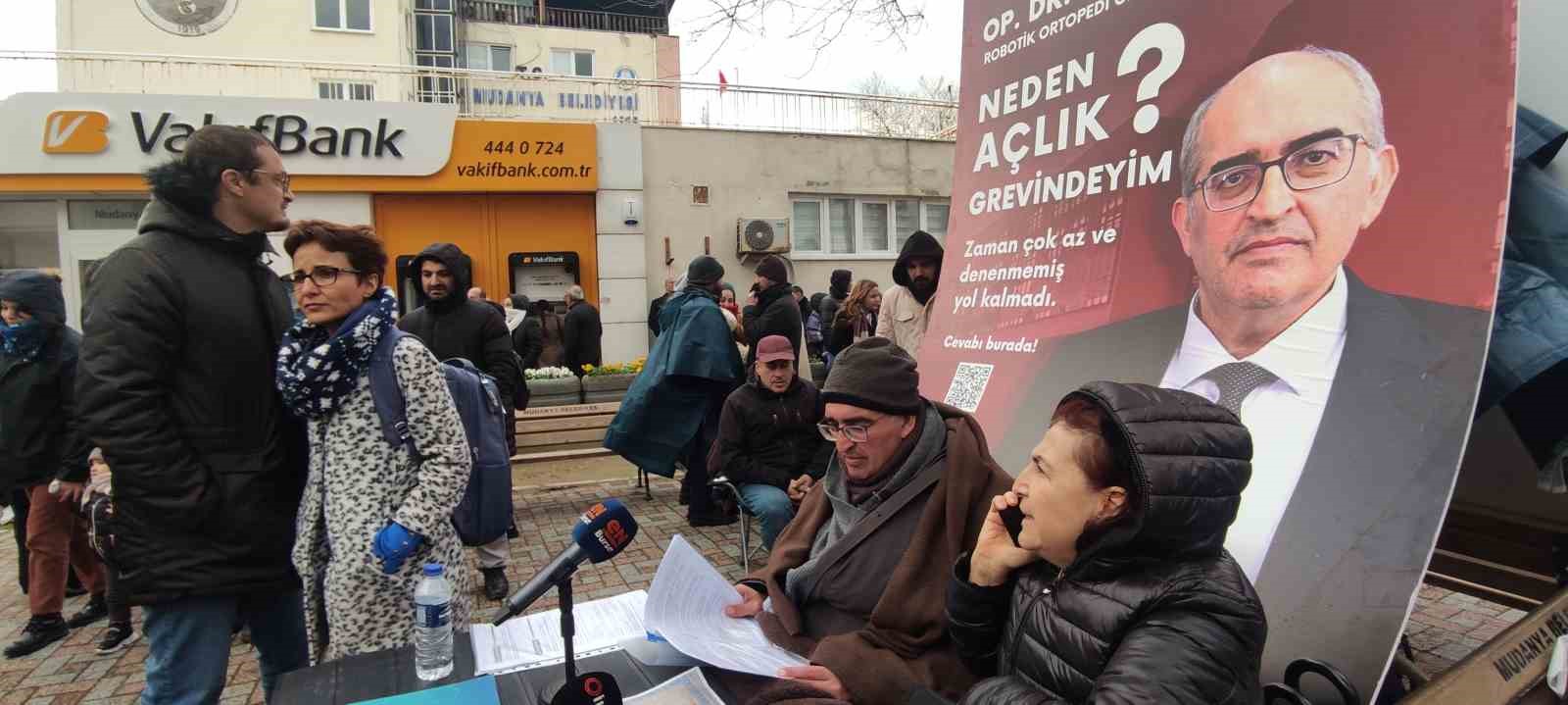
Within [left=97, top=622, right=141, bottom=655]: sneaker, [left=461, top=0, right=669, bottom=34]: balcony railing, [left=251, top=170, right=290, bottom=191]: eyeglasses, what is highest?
[left=461, top=0, right=669, bottom=34]: balcony railing

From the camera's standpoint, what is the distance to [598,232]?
1332cm

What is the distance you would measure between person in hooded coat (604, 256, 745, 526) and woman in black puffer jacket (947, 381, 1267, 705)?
4.20 meters

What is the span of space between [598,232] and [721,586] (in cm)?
1188

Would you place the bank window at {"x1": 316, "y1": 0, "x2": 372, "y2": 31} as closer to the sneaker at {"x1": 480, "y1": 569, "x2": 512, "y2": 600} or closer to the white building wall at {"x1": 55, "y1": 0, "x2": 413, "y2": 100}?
the white building wall at {"x1": 55, "y1": 0, "x2": 413, "y2": 100}

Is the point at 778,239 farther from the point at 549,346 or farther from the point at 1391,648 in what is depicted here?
the point at 1391,648

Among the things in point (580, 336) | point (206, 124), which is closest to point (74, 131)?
point (206, 124)

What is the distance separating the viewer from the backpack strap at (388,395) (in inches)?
90.9

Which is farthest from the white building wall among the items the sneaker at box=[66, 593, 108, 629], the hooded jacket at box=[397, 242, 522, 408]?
the sneaker at box=[66, 593, 108, 629]

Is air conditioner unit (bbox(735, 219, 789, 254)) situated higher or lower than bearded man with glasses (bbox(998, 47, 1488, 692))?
higher

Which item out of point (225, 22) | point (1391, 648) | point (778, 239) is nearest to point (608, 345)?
point (778, 239)

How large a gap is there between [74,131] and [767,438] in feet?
41.2

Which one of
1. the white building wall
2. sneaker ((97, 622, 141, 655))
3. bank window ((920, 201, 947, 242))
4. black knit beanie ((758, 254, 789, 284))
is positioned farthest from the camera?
bank window ((920, 201, 947, 242))

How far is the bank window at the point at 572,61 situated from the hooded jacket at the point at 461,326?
19212mm

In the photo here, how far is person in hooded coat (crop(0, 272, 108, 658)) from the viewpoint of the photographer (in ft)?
12.7
